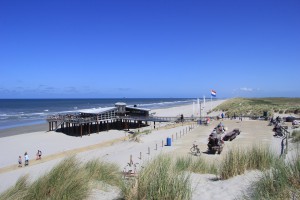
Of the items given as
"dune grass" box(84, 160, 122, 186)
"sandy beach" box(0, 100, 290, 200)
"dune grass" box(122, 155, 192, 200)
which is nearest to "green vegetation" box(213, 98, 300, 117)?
"sandy beach" box(0, 100, 290, 200)

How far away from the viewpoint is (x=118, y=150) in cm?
2433

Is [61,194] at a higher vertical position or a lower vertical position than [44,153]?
higher

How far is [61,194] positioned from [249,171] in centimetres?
493

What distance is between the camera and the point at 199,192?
22.9ft

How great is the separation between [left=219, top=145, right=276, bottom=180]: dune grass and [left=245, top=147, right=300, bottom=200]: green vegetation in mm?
2071

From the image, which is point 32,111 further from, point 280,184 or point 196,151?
point 280,184

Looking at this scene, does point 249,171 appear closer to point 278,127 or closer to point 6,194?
point 6,194

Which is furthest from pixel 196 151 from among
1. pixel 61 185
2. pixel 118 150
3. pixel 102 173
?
pixel 61 185

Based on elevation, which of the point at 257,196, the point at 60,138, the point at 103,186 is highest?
the point at 257,196

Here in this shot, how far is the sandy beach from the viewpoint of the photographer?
7242 mm

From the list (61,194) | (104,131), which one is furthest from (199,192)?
(104,131)

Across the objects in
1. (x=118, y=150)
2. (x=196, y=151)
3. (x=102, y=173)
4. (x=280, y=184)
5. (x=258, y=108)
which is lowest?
(x=118, y=150)

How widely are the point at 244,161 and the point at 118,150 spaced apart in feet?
55.7

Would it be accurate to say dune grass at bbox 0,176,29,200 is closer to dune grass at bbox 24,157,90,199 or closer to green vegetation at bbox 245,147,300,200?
dune grass at bbox 24,157,90,199
